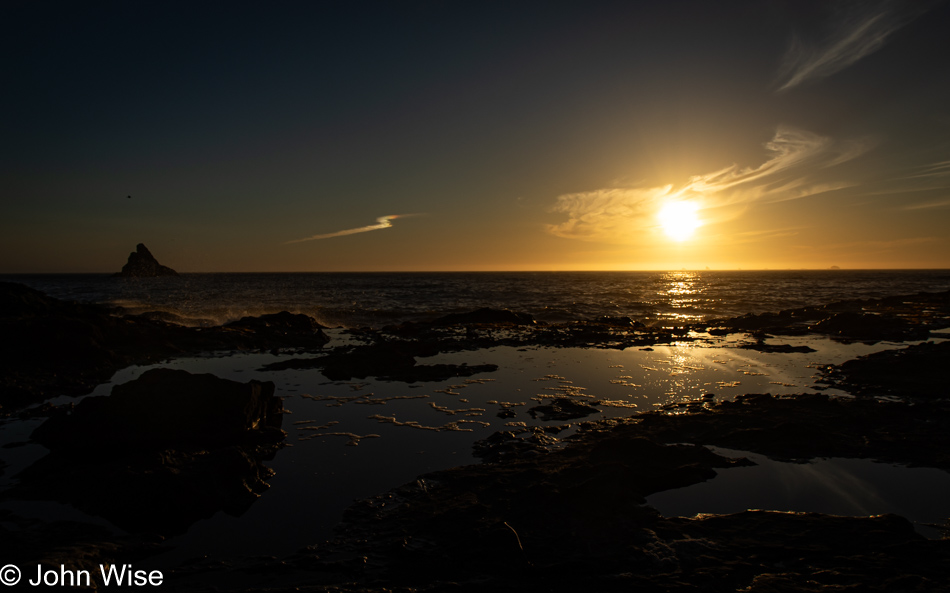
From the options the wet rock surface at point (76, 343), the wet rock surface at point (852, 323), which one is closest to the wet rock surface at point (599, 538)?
the wet rock surface at point (76, 343)

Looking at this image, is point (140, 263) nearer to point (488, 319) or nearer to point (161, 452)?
point (488, 319)

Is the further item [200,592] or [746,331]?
[746,331]

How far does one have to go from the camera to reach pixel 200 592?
12.8 feet

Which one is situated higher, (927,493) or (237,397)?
(237,397)

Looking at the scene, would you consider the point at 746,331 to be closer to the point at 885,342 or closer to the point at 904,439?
the point at 885,342

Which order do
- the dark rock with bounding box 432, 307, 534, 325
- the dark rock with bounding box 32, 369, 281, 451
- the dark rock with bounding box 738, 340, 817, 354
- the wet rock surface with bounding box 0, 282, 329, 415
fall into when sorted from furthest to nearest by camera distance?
the dark rock with bounding box 432, 307, 534, 325 < the dark rock with bounding box 738, 340, 817, 354 < the wet rock surface with bounding box 0, 282, 329, 415 < the dark rock with bounding box 32, 369, 281, 451

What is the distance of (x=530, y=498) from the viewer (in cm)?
541

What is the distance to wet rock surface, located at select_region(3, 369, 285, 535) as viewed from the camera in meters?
5.36

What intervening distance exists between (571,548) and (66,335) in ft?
53.5

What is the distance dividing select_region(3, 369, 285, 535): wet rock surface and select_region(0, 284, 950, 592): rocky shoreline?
0.03m

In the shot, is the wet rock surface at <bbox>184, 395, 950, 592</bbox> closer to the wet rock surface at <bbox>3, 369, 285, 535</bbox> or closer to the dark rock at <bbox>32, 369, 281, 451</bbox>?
the wet rock surface at <bbox>3, 369, 285, 535</bbox>

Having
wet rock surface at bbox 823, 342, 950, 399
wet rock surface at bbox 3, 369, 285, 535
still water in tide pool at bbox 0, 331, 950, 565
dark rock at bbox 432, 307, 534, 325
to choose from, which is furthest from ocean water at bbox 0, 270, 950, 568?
dark rock at bbox 432, 307, 534, 325

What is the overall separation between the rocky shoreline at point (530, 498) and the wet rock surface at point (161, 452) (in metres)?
0.03

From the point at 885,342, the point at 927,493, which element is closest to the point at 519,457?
the point at 927,493
